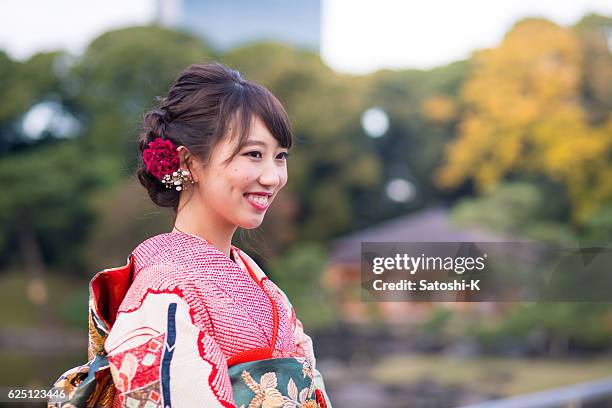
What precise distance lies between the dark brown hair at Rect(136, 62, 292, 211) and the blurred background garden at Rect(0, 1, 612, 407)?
902cm

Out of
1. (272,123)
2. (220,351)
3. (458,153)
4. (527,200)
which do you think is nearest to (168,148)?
(272,123)

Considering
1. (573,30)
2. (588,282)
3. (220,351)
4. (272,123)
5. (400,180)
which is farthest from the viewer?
(400,180)

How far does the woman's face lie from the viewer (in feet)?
3.72

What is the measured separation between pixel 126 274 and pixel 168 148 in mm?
192

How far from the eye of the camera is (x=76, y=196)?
1154 centimetres

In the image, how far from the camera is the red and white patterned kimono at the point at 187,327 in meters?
1.02

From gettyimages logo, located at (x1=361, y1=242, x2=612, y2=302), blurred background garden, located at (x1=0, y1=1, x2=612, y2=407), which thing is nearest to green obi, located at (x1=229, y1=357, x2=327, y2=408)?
gettyimages logo, located at (x1=361, y1=242, x2=612, y2=302)

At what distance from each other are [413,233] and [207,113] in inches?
429

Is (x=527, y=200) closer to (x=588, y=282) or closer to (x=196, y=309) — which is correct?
(x=588, y=282)

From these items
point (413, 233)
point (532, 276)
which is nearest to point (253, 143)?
point (532, 276)

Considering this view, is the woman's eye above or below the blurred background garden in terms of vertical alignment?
below

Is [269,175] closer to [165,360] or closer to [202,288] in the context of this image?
[202,288]

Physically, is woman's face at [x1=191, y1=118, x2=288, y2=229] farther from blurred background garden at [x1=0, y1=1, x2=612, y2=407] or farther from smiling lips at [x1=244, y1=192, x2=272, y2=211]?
→ blurred background garden at [x1=0, y1=1, x2=612, y2=407]

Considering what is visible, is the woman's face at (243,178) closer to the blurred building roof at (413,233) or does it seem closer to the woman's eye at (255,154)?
the woman's eye at (255,154)
